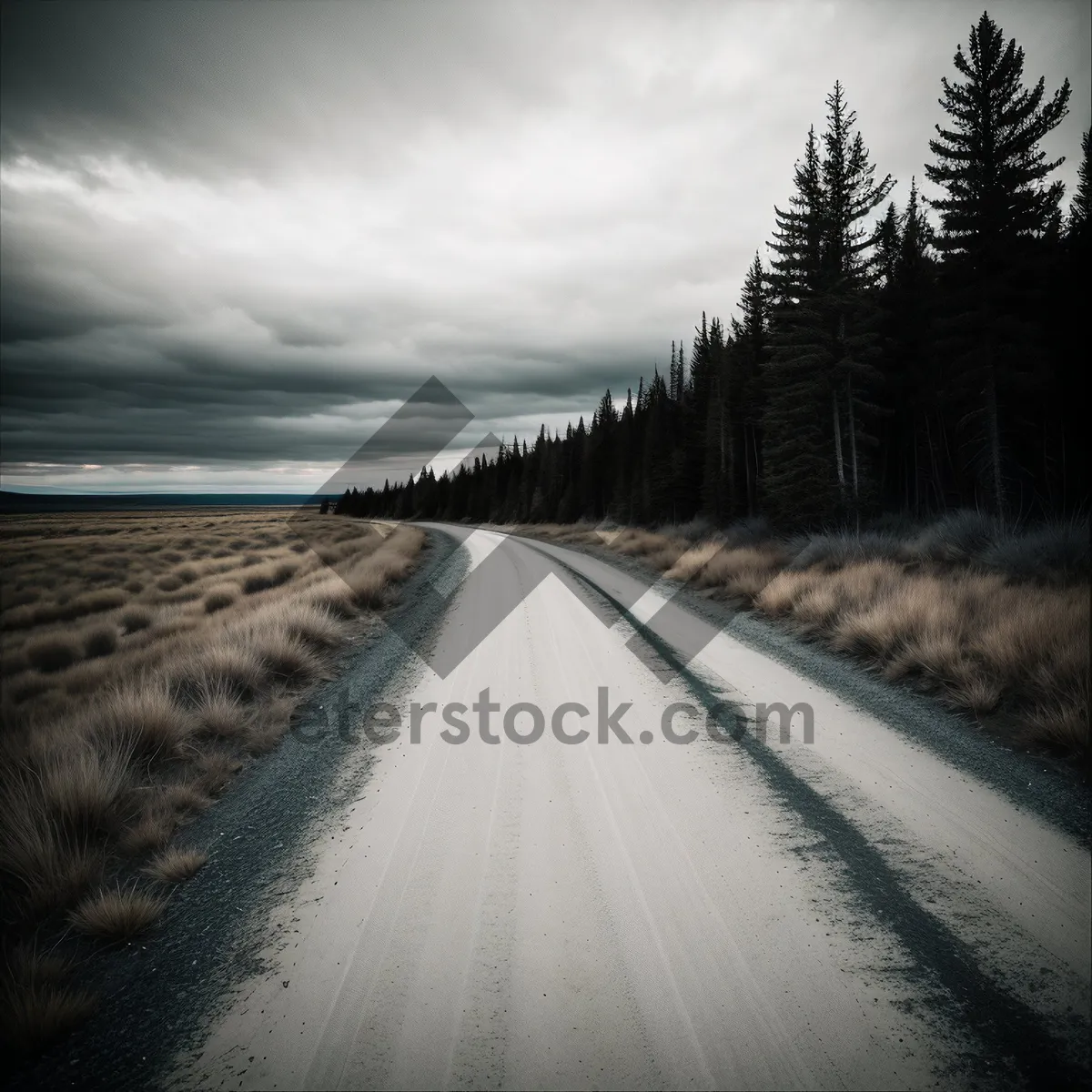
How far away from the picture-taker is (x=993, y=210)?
1684cm

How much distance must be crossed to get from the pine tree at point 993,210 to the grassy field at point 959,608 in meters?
7.53

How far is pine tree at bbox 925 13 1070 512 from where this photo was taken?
16.2 metres

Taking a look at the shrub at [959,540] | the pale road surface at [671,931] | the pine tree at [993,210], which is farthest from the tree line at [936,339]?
the pale road surface at [671,931]

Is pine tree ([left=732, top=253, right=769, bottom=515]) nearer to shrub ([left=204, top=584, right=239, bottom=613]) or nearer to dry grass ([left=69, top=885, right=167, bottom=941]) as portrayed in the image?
shrub ([left=204, top=584, right=239, bottom=613])

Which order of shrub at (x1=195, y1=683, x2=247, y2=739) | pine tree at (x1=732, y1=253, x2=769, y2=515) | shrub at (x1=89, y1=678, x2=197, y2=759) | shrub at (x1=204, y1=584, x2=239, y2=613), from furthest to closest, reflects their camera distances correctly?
pine tree at (x1=732, y1=253, x2=769, y2=515) → shrub at (x1=204, y1=584, x2=239, y2=613) → shrub at (x1=195, y1=683, x2=247, y2=739) → shrub at (x1=89, y1=678, x2=197, y2=759)

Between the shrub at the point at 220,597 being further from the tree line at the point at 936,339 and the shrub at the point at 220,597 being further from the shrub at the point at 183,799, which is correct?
the tree line at the point at 936,339

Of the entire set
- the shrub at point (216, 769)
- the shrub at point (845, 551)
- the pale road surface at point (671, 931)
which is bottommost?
the pale road surface at point (671, 931)

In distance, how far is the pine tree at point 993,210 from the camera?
1619 cm

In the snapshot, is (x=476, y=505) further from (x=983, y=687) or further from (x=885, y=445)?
(x=983, y=687)

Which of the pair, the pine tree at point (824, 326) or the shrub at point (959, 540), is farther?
the pine tree at point (824, 326)

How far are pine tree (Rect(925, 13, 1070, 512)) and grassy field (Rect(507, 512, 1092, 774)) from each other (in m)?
7.53

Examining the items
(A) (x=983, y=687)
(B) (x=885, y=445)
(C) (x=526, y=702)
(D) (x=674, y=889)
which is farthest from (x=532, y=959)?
(B) (x=885, y=445)

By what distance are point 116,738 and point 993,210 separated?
25.6m

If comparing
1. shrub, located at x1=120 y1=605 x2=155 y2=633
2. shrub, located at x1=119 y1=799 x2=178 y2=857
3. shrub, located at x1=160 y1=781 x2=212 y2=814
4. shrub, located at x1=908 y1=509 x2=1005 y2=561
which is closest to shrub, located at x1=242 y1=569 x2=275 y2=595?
shrub, located at x1=120 y1=605 x2=155 y2=633
